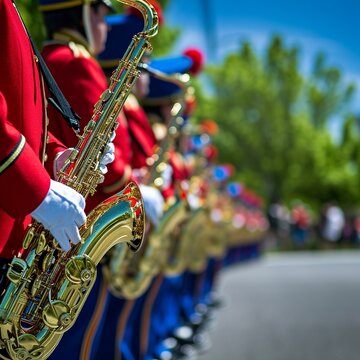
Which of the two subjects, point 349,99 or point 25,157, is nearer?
point 25,157

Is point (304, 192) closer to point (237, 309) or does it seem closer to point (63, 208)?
point (237, 309)

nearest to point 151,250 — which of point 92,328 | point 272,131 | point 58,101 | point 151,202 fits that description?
point 151,202

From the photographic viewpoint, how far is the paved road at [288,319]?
5699 mm

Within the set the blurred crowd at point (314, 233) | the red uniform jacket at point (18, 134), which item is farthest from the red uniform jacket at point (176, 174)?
the blurred crowd at point (314, 233)

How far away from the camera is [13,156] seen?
2018 millimetres

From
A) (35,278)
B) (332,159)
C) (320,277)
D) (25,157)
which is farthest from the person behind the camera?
(332,159)

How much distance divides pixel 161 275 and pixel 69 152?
284cm

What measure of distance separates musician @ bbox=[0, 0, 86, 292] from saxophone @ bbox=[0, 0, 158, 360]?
8cm

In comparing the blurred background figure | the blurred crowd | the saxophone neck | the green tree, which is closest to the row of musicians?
the saxophone neck

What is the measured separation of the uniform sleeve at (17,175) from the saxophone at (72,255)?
167mm

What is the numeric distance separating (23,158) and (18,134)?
66 mm

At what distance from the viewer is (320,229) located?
1043 inches

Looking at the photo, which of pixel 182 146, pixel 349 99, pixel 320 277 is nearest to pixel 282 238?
pixel 320 277

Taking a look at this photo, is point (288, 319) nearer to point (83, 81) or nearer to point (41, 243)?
point (83, 81)
